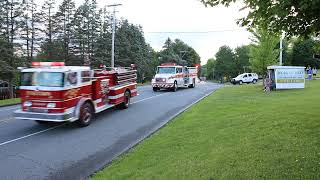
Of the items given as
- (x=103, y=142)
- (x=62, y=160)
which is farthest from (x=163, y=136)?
(x=62, y=160)

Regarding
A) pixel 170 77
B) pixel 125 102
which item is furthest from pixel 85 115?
pixel 170 77

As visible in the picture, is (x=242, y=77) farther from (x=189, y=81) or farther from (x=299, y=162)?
(x=299, y=162)

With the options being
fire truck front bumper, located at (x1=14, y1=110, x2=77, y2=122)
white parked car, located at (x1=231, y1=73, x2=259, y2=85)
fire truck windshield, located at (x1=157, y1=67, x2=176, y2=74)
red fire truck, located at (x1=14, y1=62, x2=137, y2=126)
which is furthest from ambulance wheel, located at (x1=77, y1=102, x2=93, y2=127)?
white parked car, located at (x1=231, y1=73, x2=259, y2=85)

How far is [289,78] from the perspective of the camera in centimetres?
3247

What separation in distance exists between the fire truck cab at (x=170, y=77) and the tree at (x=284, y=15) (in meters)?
24.1

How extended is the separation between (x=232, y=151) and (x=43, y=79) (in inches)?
327

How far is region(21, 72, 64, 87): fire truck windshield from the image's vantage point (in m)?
14.0

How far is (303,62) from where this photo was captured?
307ft

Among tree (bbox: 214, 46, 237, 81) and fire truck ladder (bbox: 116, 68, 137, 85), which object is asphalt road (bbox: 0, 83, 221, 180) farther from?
tree (bbox: 214, 46, 237, 81)

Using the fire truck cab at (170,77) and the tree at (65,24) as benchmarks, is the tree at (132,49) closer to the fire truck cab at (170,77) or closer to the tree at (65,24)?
the tree at (65,24)

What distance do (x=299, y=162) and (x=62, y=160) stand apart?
18.8 feet

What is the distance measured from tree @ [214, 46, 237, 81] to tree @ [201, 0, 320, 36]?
11862 centimetres

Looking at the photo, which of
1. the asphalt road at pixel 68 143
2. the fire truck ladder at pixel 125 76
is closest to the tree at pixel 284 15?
the asphalt road at pixel 68 143

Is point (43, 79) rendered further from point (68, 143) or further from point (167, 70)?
point (167, 70)
